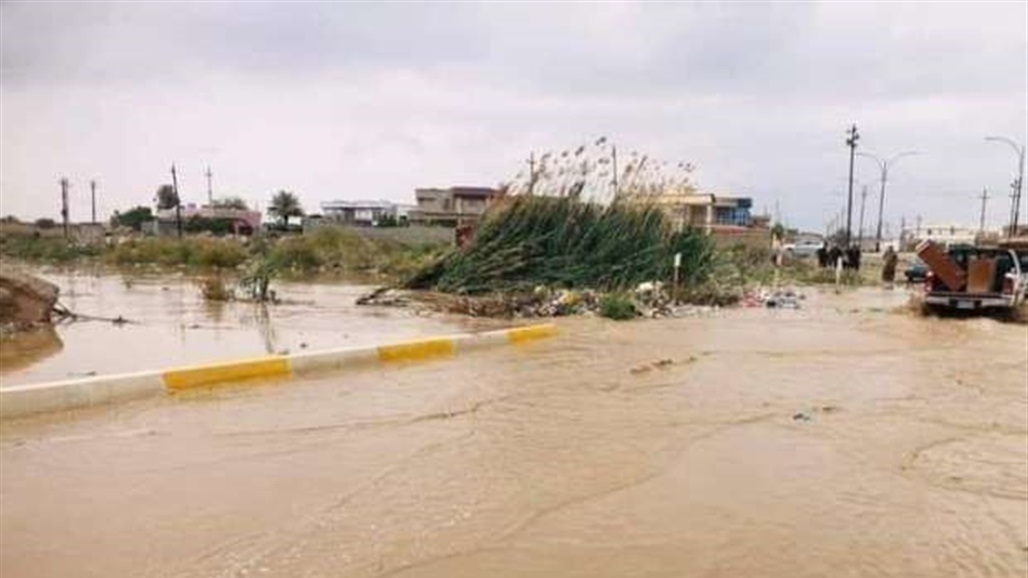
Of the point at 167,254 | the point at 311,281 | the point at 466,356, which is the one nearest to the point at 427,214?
the point at 167,254

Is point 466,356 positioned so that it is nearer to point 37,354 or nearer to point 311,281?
point 37,354

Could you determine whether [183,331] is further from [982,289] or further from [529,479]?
[982,289]

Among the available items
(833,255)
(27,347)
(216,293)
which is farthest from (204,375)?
(833,255)

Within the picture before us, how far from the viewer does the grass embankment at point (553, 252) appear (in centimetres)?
2220

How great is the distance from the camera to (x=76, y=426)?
7703mm

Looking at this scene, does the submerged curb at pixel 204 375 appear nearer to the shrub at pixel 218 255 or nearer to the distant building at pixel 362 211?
the shrub at pixel 218 255

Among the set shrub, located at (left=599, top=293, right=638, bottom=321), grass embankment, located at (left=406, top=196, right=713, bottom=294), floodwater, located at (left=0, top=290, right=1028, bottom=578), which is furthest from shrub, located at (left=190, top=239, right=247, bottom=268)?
floodwater, located at (left=0, top=290, right=1028, bottom=578)

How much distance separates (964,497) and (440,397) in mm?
4956

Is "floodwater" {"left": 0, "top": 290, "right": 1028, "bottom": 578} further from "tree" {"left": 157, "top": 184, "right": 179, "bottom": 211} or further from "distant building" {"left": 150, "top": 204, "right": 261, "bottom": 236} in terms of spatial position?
"tree" {"left": 157, "top": 184, "right": 179, "bottom": 211}

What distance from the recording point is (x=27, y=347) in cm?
1252

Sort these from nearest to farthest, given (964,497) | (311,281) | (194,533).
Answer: (194,533)
(964,497)
(311,281)

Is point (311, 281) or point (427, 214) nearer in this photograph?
point (311, 281)

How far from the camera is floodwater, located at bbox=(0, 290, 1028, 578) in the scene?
16.3ft

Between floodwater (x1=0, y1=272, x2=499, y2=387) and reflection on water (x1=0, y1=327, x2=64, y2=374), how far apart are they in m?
0.01
